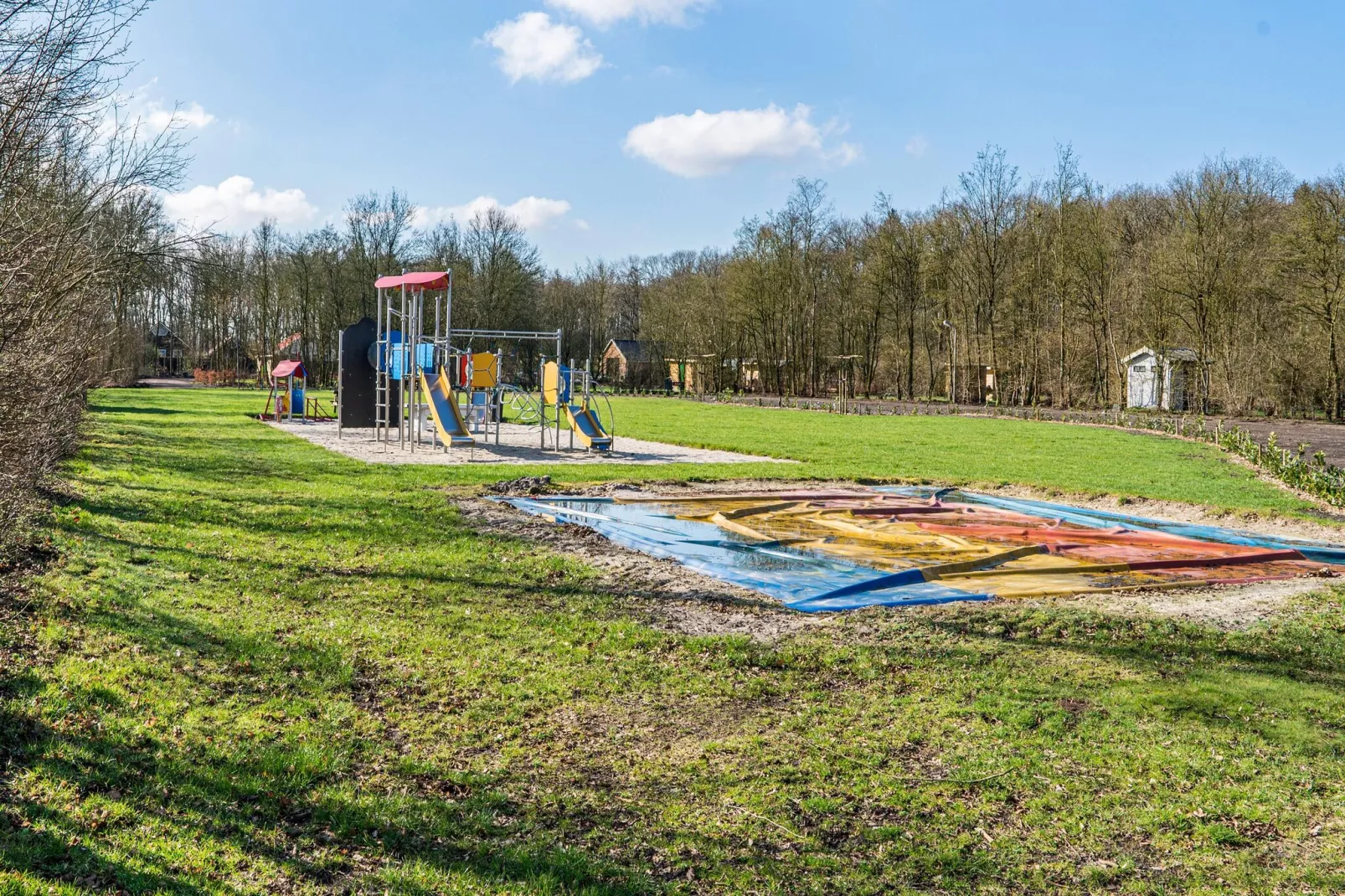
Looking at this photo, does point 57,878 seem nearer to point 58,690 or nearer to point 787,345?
point 58,690

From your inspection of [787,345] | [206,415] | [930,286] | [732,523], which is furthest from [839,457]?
[787,345]

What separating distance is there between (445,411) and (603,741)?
14.2m

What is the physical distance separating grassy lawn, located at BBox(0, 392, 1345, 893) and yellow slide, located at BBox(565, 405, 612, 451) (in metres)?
10.4

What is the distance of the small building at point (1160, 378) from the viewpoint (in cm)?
3884

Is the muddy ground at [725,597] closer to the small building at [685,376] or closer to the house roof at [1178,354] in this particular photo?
the house roof at [1178,354]

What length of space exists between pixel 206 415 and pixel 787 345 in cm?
3546

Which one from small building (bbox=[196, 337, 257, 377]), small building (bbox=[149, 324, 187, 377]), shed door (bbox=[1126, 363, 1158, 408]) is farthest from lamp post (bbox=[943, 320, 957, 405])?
small building (bbox=[149, 324, 187, 377])

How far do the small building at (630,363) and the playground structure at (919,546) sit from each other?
174 feet

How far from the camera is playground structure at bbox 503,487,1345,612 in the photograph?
24.5 feet

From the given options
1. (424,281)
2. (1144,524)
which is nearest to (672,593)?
(1144,524)

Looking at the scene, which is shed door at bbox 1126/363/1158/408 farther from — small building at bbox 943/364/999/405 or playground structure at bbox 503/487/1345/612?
playground structure at bbox 503/487/1345/612

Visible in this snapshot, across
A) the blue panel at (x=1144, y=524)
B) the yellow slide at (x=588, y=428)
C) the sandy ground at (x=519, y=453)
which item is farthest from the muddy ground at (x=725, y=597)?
the yellow slide at (x=588, y=428)

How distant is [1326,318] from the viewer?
34.3 m

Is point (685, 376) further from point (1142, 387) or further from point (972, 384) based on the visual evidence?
point (1142, 387)
